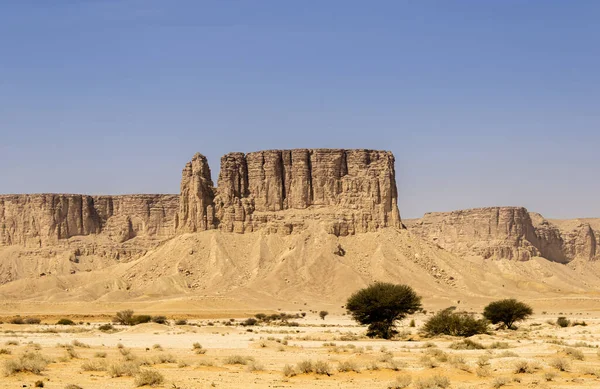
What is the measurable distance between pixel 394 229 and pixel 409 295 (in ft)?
207

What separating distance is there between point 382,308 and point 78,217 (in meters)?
124

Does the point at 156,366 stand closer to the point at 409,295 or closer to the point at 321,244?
the point at 409,295

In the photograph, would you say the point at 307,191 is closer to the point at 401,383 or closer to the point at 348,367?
the point at 348,367

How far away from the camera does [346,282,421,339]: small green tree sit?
58.9 m

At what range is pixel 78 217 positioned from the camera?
174 m

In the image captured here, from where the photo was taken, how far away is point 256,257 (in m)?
122

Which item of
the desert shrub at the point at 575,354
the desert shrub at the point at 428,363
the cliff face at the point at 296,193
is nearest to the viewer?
the desert shrub at the point at 428,363

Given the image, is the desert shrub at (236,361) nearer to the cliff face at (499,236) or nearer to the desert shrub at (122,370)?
the desert shrub at (122,370)

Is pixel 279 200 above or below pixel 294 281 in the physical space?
above

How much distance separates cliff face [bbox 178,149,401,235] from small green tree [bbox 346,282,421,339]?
6183 centimetres

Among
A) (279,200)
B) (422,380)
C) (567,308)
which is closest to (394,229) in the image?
(279,200)

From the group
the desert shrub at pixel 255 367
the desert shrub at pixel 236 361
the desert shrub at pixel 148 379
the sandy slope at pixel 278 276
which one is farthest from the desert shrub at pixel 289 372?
the sandy slope at pixel 278 276

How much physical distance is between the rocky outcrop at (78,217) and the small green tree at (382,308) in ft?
366

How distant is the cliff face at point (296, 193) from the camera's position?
125m
